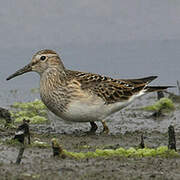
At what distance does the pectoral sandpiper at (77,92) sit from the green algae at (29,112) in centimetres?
167

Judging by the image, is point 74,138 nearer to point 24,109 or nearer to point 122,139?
point 122,139

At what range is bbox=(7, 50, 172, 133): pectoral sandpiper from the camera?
35.3ft

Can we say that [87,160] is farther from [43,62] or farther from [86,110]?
[43,62]

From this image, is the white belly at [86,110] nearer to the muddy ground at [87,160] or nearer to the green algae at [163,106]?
the muddy ground at [87,160]

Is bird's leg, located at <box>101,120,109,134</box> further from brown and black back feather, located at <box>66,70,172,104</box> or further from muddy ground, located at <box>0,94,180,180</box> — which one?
brown and black back feather, located at <box>66,70,172,104</box>

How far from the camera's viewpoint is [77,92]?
1086cm

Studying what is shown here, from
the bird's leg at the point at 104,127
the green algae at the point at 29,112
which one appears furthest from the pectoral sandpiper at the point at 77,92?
the green algae at the point at 29,112

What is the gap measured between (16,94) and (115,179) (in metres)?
11.4

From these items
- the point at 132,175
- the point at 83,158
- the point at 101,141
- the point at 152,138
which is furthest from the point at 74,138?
the point at 132,175

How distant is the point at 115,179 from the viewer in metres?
6.75

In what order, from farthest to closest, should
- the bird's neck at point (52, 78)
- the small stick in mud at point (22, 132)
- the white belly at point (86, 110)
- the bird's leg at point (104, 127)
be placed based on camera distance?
the bird's leg at point (104, 127) → the bird's neck at point (52, 78) → the white belly at point (86, 110) → the small stick in mud at point (22, 132)

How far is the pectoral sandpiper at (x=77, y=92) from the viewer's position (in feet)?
35.3

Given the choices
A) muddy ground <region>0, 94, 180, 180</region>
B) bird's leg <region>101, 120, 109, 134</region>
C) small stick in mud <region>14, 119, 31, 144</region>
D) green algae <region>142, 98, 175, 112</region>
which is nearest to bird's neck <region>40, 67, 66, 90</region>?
muddy ground <region>0, 94, 180, 180</region>

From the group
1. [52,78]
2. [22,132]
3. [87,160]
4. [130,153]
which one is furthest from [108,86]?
[87,160]
